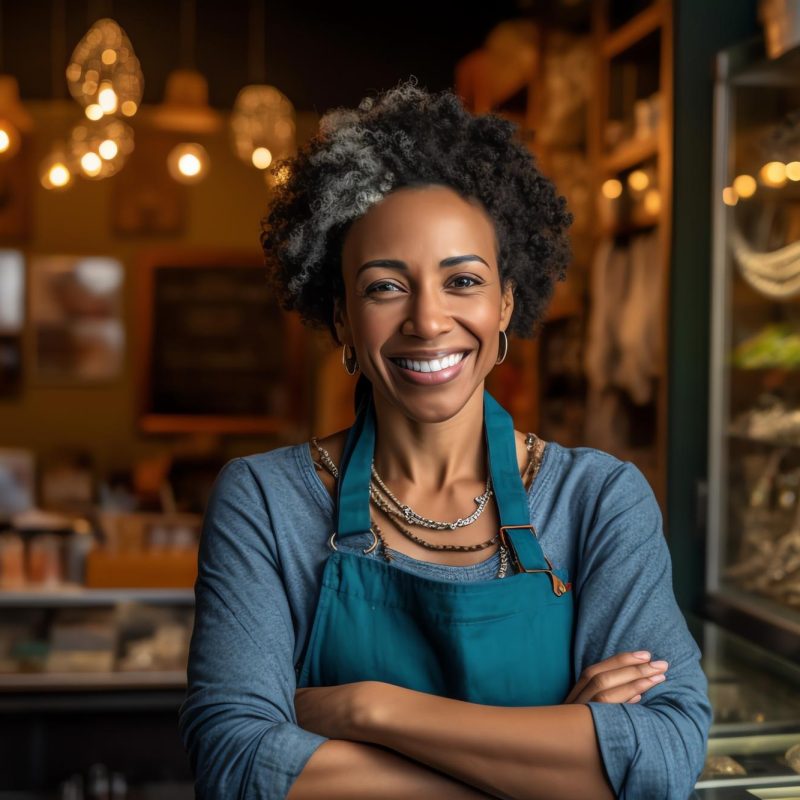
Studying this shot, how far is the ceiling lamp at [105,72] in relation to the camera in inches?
144

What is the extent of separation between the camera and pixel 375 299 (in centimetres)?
153

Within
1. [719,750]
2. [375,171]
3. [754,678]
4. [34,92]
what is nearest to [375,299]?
[375,171]

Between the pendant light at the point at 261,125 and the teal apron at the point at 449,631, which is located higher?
the pendant light at the point at 261,125

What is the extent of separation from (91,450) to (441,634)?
488 centimetres

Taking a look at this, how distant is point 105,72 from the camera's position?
12.0 feet

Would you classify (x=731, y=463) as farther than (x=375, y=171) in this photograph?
Yes

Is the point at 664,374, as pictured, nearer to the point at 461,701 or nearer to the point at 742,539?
the point at 742,539

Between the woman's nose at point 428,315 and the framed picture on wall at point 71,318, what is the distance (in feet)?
16.0

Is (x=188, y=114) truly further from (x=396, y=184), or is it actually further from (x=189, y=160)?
(x=396, y=184)

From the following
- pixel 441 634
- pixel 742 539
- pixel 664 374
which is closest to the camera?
pixel 441 634

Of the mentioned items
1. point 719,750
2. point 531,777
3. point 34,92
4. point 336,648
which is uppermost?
point 34,92

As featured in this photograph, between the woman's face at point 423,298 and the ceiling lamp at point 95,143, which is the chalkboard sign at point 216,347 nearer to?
the ceiling lamp at point 95,143

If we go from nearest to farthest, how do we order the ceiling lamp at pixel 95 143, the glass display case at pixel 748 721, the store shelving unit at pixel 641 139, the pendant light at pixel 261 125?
the glass display case at pixel 748 721 → the store shelving unit at pixel 641 139 → the ceiling lamp at pixel 95 143 → the pendant light at pixel 261 125

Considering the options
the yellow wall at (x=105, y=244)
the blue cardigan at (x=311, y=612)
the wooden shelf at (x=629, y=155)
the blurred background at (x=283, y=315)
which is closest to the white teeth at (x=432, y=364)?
the blue cardigan at (x=311, y=612)
